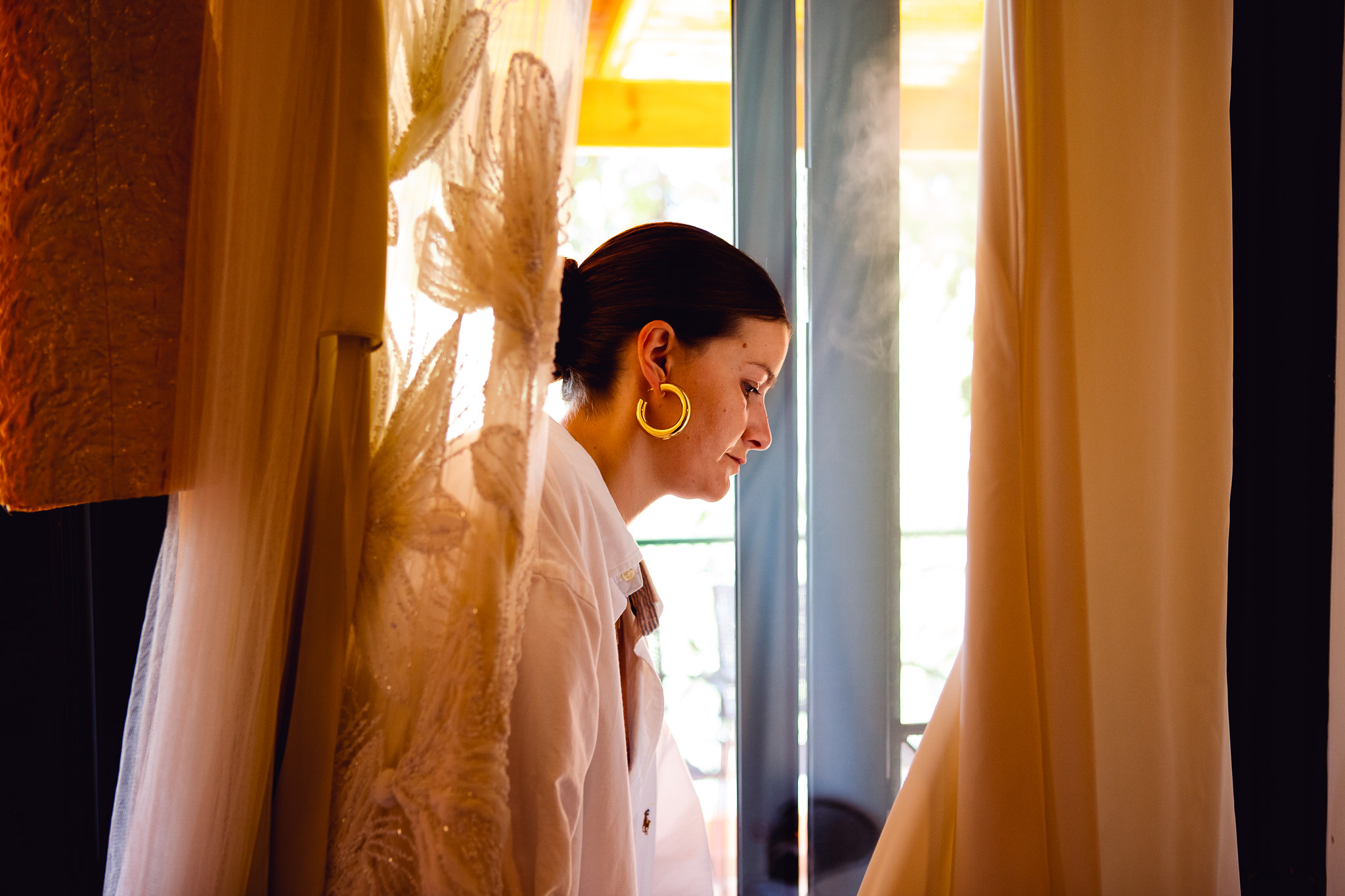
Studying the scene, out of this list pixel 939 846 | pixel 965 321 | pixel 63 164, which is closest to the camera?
pixel 63 164

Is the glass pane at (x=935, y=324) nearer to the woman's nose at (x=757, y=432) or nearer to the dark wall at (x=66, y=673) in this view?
the woman's nose at (x=757, y=432)

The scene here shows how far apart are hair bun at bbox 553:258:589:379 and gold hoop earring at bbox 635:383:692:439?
0.38 ft

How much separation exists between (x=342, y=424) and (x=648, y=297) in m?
0.45

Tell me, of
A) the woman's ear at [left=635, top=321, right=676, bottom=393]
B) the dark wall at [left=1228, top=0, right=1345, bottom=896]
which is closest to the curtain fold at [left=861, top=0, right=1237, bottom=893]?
the dark wall at [left=1228, top=0, right=1345, bottom=896]

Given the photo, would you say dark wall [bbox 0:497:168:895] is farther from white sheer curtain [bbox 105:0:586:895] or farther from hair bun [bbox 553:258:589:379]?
hair bun [bbox 553:258:589:379]

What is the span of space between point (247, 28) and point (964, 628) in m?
0.92

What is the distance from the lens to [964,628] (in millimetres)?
853

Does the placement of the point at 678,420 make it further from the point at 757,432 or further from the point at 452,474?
the point at 452,474

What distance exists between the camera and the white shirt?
1.90 ft

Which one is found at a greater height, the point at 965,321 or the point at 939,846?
the point at 965,321

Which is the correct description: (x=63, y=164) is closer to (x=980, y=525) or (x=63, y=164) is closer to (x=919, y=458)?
(x=980, y=525)

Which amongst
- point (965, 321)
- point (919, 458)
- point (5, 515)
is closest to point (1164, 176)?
point (965, 321)

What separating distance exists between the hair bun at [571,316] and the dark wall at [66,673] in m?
0.49

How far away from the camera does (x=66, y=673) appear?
0.80 meters
